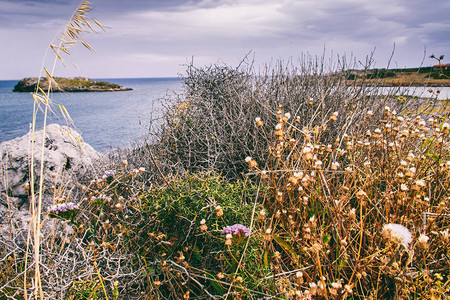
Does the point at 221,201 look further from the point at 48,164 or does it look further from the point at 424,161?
the point at 48,164

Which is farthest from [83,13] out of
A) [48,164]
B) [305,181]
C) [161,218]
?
[48,164]

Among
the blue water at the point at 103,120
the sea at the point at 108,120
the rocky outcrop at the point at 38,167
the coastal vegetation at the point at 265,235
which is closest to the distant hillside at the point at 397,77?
the sea at the point at 108,120

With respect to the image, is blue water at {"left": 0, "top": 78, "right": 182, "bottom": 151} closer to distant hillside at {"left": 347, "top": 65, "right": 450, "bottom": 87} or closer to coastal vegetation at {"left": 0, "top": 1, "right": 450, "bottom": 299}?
coastal vegetation at {"left": 0, "top": 1, "right": 450, "bottom": 299}

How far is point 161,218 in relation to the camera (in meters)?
2.10

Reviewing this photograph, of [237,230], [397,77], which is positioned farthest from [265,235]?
[397,77]

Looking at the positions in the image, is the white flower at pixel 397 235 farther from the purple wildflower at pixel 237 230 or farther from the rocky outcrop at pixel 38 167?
the rocky outcrop at pixel 38 167

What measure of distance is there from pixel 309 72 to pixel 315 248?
3.57 m

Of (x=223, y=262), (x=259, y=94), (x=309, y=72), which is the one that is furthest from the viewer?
(x=309, y=72)

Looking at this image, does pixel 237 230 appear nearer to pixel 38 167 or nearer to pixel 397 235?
pixel 397 235

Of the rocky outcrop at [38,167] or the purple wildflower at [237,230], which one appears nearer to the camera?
the purple wildflower at [237,230]

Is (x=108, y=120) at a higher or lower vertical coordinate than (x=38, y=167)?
lower

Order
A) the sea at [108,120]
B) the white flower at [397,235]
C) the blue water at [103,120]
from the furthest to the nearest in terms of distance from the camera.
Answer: the blue water at [103,120]
the sea at [108,120]
the white flower at [397,235]

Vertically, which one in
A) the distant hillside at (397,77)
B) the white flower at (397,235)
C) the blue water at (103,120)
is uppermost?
the distant hillside at (397,77)

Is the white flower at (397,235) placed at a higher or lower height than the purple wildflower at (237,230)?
higher
